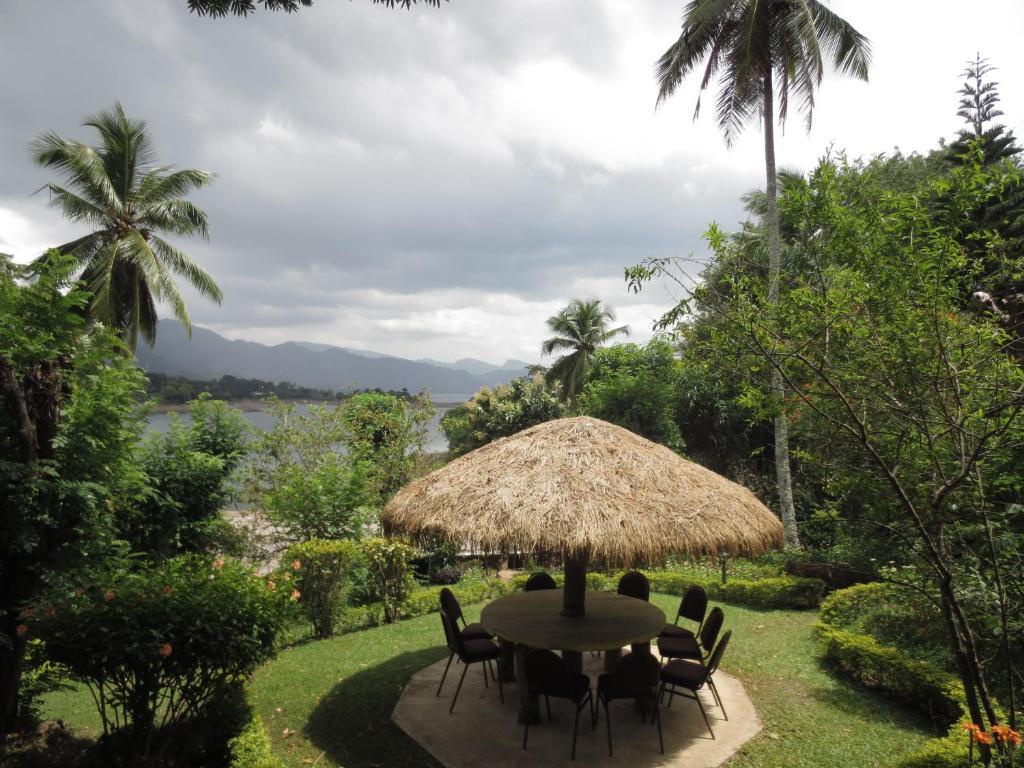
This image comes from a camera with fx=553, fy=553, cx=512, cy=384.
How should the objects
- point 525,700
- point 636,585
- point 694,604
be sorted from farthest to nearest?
point 636,585 < point 694,604 < point 525,700

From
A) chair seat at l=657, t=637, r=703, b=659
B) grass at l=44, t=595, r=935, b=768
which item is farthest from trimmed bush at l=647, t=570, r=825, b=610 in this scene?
chair seat at l=657, t=637, r=703, b=659

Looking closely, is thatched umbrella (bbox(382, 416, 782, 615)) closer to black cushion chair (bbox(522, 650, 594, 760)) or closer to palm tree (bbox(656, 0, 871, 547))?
black cushion chair (bbox(522, 650, 594, 760))

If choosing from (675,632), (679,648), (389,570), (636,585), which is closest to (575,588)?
(679,648)

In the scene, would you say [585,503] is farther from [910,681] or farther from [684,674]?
[910,681]

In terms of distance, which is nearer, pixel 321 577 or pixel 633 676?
pixel 633 676

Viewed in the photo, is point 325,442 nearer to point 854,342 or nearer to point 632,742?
point 632,742

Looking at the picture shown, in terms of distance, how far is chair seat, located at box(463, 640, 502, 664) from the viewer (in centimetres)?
663

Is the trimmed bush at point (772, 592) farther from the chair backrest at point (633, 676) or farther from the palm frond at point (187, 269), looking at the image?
the palm frond at point (187, 269)

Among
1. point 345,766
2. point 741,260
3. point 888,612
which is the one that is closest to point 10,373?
point 345,766

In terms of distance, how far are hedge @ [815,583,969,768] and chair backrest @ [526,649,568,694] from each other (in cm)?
307

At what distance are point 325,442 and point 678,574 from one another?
10.4 m

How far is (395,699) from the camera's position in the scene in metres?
6.91

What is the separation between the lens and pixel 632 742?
5832 mm

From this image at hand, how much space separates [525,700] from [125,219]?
62.2 feet
